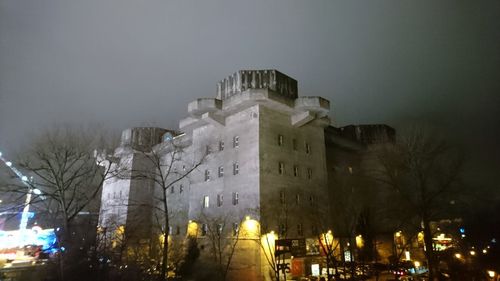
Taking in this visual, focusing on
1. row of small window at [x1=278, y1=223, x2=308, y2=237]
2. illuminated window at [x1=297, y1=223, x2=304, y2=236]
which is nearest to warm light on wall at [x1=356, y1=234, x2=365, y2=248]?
illuminated window at [x1=297, y1=223, x2=304, y2=236]

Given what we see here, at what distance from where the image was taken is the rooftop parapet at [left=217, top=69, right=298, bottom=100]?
37375 mm

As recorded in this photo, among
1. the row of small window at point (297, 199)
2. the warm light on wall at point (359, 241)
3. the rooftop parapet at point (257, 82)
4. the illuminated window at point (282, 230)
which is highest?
the rooftop parapet at point (257, 82)

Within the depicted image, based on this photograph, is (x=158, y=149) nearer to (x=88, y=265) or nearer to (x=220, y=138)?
(x=220, y=138)

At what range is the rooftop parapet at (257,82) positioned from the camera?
123 ft

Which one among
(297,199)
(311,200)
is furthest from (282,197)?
(311,200)

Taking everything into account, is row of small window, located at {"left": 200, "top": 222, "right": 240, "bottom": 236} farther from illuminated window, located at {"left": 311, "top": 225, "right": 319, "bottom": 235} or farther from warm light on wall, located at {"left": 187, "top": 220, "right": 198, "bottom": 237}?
illuminated window, located at {"left": 311, "top": 225, "right": 319, "bottom": 235}

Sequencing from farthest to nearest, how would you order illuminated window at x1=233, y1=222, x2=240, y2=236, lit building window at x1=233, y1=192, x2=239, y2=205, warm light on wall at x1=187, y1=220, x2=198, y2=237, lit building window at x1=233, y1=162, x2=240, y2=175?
warm light on wall at x1=187, y1=220, x2=198, y2=237, lit building window at x1=233, y1=162, x2=240, y2=175, lit building window at x1=233, y1=192, x2=239, y2=205, illuminated window at x1=233, y1=222, x2=240, y2=236

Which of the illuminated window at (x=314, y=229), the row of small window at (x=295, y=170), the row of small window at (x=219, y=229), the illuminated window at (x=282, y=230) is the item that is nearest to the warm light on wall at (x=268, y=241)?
the illuminated window at (x=282, y=230)

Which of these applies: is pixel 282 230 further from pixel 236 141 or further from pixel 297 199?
pixel 236 141

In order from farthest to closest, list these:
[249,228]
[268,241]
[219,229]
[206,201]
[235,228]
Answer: [206,201] → [219,229] → [235,228] → [249,228] → [268,241]

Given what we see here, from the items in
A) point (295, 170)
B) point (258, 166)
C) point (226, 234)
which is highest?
point (295, 170)

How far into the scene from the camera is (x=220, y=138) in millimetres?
38906

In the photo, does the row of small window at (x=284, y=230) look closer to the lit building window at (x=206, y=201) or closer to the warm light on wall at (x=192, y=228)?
the lit building window at (x=206, y=201)

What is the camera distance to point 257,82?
37.6m
